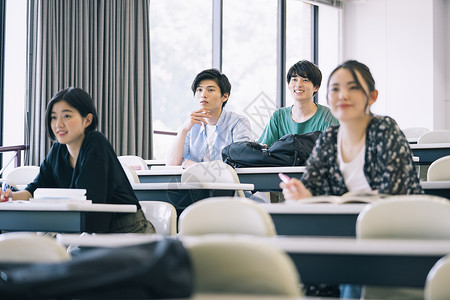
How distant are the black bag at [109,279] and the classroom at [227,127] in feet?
0.04

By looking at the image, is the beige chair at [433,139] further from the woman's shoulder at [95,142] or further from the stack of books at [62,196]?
the stack of books at [62,196]

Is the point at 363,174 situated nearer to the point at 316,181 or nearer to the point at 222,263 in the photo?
the point at 316,181

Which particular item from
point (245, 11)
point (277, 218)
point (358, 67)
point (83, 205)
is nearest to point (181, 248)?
point (277, 218)

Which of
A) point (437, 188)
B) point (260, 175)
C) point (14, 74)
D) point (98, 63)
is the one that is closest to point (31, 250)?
point (437, 188)

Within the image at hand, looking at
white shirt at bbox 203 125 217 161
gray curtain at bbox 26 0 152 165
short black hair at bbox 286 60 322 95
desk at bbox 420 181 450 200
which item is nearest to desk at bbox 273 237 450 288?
desk at bbox 420 181 450 200

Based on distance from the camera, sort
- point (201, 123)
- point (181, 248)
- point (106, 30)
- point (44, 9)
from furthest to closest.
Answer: point (106, 30) → point (44, 9) → point (201, 123) → point (181, 248)

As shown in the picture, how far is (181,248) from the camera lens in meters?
1.18

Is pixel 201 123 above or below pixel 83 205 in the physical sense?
above

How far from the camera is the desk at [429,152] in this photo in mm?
4039

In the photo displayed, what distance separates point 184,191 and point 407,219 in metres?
1.70

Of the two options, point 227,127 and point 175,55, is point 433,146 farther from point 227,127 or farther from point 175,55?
point 175,55

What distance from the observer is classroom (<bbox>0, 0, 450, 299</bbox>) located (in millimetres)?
1555

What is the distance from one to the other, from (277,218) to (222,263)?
2.82ft

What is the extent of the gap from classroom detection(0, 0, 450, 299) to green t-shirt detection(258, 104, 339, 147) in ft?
0.14
